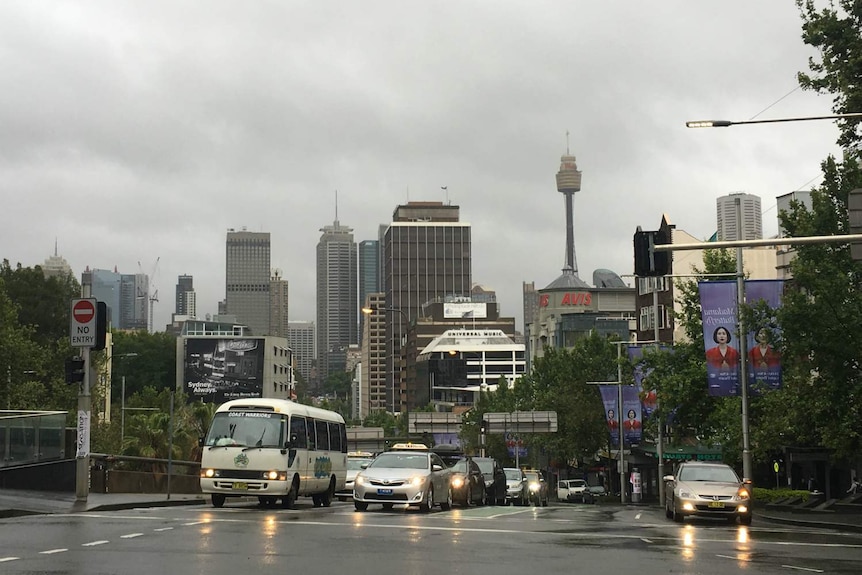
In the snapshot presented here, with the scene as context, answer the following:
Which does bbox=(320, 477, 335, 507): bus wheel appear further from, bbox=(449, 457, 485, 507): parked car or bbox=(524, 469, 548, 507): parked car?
bbox=(524, 469, 548, 507): parked car

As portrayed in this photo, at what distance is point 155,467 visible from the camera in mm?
46375

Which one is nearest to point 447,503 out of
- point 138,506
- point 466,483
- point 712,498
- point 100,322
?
point 466,483

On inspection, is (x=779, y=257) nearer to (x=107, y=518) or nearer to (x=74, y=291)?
(x=74, y=291)

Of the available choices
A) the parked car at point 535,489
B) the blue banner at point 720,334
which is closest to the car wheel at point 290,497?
the blue banner at point 720,334

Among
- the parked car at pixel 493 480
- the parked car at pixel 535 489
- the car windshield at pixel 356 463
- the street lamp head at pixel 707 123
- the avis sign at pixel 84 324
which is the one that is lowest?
the parked car at pixel 535 489

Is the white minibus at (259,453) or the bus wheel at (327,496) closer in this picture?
the white minibus at (259,453)

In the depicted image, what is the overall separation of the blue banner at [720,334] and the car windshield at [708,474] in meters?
11.7

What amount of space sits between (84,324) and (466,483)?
11.2 meters

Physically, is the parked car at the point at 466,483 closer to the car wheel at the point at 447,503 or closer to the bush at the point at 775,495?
the car wheel at the point at 447,503

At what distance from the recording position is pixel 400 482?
26672 mm

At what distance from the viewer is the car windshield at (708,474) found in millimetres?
28234

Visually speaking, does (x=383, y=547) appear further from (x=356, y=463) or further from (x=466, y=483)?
(x=356, y=463)

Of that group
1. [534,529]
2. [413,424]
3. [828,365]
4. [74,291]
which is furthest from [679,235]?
[534,529]

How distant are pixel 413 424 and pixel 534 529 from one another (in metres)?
80.1
